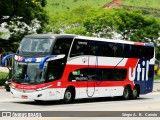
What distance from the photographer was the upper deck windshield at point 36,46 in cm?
2405

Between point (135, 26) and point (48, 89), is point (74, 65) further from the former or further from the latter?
Answer: point (135, 26)

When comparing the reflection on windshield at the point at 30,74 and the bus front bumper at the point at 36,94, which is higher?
the reflection on windshield at the point at 30,74

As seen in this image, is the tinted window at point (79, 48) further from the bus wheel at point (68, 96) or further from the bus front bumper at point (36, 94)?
the bus front bumper at point (36, 94)

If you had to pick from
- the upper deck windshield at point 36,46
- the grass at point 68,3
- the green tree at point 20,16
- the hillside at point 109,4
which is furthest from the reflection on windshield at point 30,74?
the grass at point 68,3

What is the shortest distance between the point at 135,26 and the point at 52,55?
40516mm

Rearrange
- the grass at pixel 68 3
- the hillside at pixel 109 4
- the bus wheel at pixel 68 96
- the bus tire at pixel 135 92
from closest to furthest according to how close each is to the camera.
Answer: the bus wheel at pixel 68 96, the bus tire at pixel 135 92, the hillside at pixel 109 4, the grass at pixel 68 3

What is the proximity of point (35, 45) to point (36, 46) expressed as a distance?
0.09m

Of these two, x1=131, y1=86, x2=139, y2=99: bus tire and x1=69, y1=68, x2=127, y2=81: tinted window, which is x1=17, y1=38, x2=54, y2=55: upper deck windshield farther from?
x1=131, y1=86, x2=139, y2=99: bus tire

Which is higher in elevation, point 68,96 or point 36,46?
point 36,46

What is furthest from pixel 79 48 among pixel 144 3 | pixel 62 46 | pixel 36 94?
pixel 144 3

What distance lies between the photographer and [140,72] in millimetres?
31406

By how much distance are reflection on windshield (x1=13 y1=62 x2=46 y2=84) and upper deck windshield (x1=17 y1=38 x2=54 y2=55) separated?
0.69m

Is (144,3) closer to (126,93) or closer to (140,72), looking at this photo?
(140,72)

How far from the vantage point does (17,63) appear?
24.5 metres
